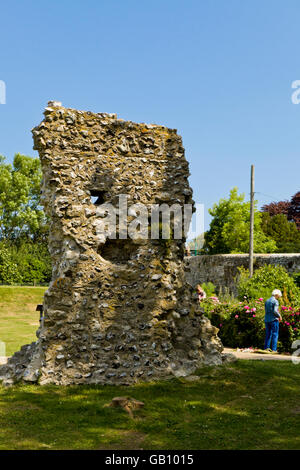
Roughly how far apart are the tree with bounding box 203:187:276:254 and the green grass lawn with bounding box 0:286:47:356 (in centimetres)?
1326

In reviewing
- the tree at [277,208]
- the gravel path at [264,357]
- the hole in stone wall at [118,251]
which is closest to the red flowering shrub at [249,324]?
the gravel path at [264,357]

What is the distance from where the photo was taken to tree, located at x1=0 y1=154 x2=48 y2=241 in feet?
133

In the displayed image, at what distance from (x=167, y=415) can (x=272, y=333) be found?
5860 millimetres

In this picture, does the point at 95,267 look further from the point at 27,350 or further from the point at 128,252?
the point at 27,350

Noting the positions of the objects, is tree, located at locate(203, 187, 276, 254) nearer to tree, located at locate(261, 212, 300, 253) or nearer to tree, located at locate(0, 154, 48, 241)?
tree, located at locate(261, 212, 300, 253)

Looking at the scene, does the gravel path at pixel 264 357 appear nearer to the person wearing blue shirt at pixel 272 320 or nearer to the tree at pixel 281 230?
the person wearing blue shirt at pixel 272 320

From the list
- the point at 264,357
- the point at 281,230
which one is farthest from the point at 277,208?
the point at 264,357

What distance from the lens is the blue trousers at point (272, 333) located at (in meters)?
10.4

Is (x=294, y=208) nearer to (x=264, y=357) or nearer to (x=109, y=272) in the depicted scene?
(x=264, y=357)

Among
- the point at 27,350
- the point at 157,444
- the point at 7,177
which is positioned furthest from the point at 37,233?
the point at 157,444

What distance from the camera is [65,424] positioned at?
4.93 m

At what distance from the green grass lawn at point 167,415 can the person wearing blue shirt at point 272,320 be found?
3.48 metres

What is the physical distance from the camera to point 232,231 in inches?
1294
